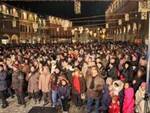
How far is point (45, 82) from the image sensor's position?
1642cm

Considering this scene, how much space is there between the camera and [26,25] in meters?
83.8

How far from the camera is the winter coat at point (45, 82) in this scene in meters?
16.3

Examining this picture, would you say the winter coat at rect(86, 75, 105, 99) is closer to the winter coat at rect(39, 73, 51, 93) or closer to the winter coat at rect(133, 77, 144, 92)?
the winter coat at rect(133, 77, 144, 92)

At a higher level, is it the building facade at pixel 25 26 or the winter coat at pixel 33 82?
the building facade at pixel 25 26

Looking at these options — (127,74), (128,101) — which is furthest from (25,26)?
(128,101)

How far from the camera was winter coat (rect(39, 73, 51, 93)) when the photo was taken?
16.3 m

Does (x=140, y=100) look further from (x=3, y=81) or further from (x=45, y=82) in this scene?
(x=3, y=81)

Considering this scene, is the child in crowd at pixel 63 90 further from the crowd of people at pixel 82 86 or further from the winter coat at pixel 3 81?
the winter coat at pixel 3 81

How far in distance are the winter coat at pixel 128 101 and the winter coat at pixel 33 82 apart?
5.17 m

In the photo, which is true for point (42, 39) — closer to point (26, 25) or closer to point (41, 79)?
point (26, 25)

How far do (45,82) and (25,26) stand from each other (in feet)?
221

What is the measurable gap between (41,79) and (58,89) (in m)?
1.51

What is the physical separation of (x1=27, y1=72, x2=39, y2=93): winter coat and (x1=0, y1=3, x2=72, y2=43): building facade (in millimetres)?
42379

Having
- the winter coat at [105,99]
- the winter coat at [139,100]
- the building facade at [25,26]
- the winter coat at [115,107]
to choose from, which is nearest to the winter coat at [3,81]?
the winter coat at [105,99]
